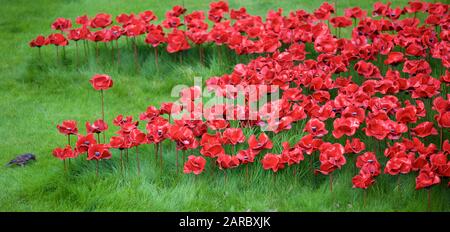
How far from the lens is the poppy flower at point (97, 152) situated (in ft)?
15.1

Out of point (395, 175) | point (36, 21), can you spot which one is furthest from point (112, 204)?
point (36, 21)

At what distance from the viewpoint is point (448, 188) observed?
14.5ft

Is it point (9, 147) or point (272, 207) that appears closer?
point (272, 207)

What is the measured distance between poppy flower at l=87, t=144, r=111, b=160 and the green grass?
181mm

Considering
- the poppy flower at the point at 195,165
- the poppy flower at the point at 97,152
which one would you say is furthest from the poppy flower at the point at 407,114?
the poppy flower at the point at 97,152

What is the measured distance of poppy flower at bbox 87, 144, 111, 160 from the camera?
181 inches

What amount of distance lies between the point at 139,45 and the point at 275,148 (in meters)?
2.94

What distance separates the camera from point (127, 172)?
4.75 m

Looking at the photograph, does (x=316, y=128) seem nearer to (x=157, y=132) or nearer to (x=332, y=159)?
(x=332, y=159)

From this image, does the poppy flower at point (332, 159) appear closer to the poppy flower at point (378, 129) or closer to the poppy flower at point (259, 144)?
the poppy flower at point (378, 129)

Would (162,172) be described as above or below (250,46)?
below

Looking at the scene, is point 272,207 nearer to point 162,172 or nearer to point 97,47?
point 162,172

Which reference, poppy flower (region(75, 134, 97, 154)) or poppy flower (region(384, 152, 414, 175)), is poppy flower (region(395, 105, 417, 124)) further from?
poppy flower (region(75, 134, 97, 154))
